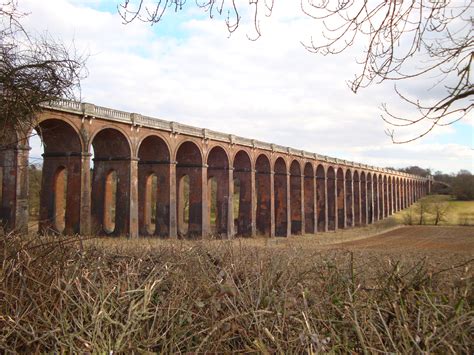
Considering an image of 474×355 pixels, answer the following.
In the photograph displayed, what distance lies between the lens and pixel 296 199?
144 ft

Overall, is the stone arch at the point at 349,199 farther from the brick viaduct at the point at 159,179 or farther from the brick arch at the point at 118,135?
the brick arch at the point at 118,135

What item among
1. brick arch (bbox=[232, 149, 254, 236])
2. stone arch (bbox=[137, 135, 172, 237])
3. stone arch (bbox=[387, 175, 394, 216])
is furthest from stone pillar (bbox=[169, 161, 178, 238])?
stone arch (bbox=[387, 175, 394, 216])

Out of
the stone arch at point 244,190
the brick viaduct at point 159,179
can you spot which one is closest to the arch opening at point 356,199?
the brick viaduct at point 159,179

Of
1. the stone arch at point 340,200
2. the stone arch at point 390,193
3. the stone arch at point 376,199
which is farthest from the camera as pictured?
the stone arch at point 390,193

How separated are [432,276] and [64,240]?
256 centimetres

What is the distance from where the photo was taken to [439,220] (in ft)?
185

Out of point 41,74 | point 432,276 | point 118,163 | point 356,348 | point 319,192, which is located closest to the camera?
point 356,348

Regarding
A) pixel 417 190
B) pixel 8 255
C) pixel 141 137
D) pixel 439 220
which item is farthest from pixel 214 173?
pixel 417 190

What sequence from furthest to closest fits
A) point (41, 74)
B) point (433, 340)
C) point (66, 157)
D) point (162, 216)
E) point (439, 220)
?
point (439, 220)
point (162, 216)
point (66, 157)
point (41, 74)
point (433, 340)

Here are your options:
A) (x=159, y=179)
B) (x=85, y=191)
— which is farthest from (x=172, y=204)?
(x=85, y=191)

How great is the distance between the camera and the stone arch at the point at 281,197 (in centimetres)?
4100

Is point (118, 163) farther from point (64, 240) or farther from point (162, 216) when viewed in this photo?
point (64, 240)

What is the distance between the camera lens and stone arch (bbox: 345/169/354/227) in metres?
56.0

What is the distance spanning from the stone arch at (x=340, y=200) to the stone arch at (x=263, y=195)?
58.2ft
